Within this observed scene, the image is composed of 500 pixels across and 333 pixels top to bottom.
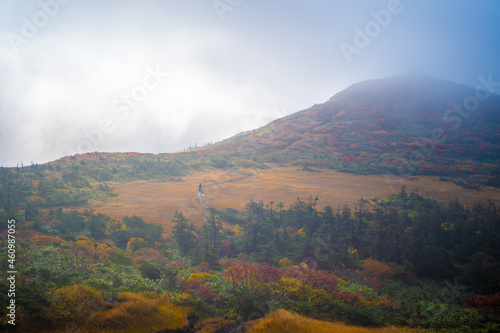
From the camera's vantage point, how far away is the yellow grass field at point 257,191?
2388 cm

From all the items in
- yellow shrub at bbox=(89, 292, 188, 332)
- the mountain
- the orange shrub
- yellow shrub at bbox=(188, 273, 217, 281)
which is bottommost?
the orange shrub

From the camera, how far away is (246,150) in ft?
204

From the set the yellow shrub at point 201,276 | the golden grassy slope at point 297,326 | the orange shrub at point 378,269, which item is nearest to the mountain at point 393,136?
the orange shrub at point 378,269

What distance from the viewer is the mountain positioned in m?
46.4

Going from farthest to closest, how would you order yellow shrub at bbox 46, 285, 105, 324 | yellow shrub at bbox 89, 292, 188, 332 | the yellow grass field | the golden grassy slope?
the yellow grass field → the golden grassy slope → yellow shrub at bbox 89, 292, 188, 332 → yellow shrub at bbox 46, 285, 105, 324

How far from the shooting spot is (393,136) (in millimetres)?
58594

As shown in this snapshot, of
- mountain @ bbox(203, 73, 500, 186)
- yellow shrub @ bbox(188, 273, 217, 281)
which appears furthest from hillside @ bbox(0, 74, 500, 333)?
mountain @ bbox(203, 73, 500, 186)

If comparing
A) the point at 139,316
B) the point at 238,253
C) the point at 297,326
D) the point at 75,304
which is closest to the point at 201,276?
the point at 139,316

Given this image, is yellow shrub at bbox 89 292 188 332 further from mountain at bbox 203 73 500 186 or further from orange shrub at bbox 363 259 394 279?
mountain at bbox 203 73 500 186

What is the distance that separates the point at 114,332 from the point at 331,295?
7331 mm

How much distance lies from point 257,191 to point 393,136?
44400 mm

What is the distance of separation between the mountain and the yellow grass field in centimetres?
589

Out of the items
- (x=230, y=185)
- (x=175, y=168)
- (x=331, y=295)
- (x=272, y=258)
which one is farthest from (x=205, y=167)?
(x=331, y=295)

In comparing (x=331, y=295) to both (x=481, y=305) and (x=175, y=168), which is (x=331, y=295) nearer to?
(x=481, y=305)
